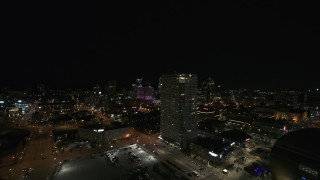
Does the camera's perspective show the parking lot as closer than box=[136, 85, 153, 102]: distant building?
Yes

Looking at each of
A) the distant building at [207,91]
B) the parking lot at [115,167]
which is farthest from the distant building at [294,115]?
the distant building at [207,91]

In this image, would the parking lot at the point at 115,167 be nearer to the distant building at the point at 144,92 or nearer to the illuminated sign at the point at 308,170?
the illuminated sign at the point at 308,170

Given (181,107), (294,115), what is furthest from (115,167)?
(294,115)

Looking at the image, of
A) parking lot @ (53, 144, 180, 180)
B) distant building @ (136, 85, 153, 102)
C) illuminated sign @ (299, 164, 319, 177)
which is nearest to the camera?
illuminated sign @ (299, 164, 319, 177)

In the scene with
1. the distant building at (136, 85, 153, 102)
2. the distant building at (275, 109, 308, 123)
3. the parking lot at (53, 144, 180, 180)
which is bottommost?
the parking lot at (53, 144, 180, 180)

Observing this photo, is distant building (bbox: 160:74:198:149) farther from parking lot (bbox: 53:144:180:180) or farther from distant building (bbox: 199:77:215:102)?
distant building (bbox: 199:77:215:102)

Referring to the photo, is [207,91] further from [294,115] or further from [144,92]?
[294,115]

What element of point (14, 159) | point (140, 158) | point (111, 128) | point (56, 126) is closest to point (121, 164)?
point (140, 158)

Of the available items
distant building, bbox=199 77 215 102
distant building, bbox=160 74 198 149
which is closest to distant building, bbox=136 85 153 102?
distant building, bbox=199 77 215 102

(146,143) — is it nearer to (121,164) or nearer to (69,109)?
(121,164)
